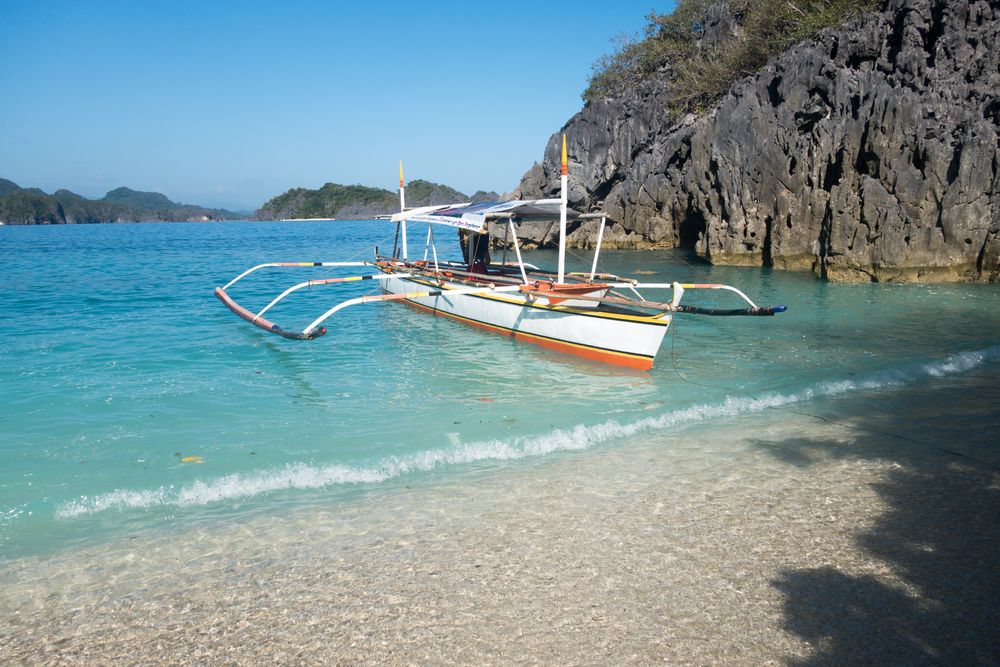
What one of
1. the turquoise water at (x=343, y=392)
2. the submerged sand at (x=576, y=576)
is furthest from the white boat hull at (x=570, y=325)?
the submerged sand at (x=576, y=576)

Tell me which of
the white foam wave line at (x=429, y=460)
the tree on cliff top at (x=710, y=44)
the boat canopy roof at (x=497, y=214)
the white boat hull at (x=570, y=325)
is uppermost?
the tree on cliff top at (x=710, y=44)

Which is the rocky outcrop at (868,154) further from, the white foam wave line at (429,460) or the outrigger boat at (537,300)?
the white foam wave line at (429,460)

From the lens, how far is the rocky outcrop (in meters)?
20.3

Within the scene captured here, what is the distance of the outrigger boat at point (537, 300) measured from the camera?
11.7 metres

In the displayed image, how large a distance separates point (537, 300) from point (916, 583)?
9.93 meters

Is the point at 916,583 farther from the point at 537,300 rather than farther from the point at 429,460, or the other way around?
the point at 537,300

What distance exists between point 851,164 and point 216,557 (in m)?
24.7

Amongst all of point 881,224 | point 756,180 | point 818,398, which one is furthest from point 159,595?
point 756,180

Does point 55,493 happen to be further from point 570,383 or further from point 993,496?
point 993,496

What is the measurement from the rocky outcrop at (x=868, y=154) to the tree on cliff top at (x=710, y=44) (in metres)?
3.57

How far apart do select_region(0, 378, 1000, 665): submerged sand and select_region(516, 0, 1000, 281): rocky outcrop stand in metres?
17.3

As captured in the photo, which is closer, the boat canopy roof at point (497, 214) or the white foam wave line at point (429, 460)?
the white foam wave line at point (429, 460)

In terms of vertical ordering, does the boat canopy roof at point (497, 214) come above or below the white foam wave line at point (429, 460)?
above

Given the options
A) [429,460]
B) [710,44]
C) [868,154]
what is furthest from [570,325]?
[710,44]
